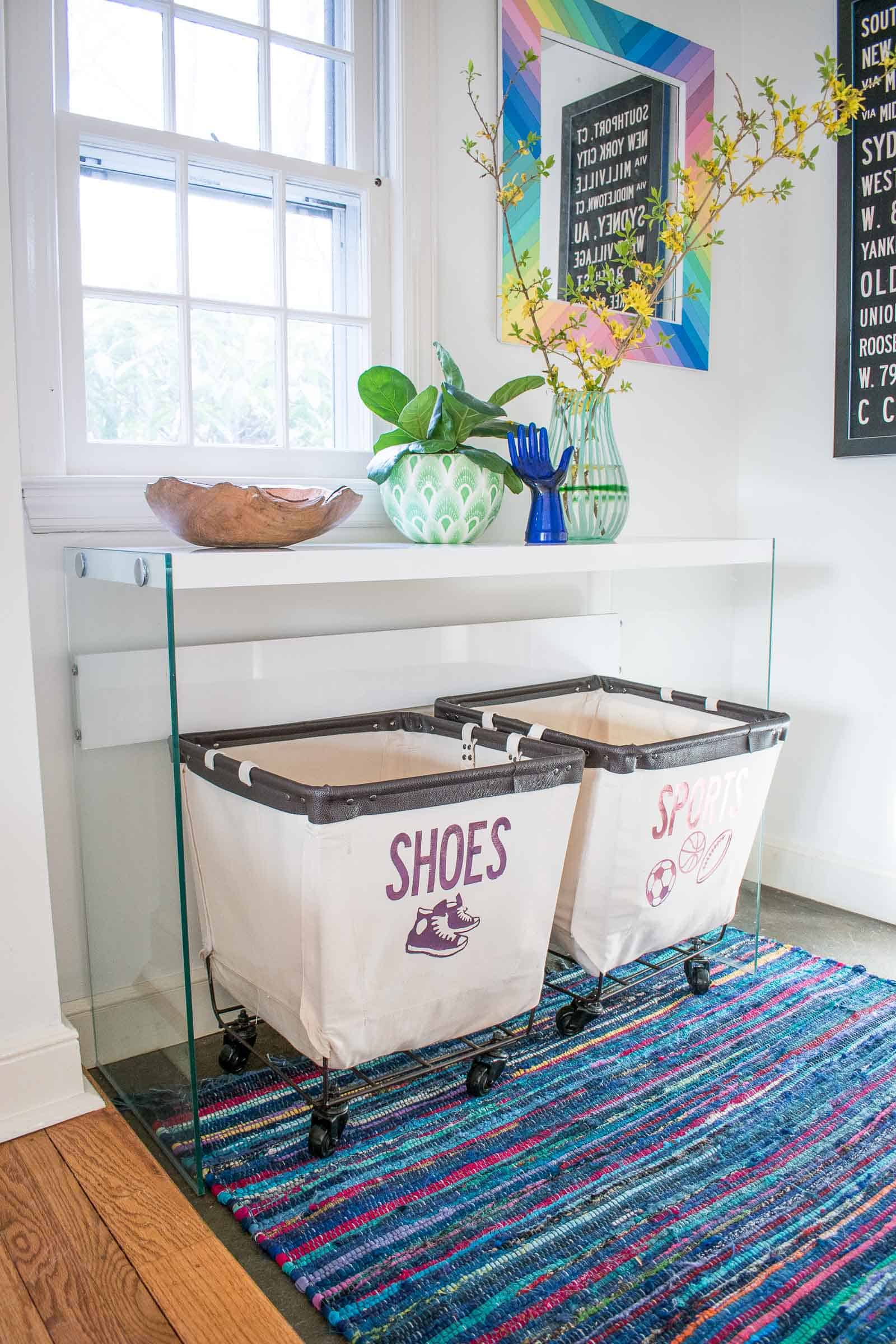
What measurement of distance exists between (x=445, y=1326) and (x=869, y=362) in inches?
82.7

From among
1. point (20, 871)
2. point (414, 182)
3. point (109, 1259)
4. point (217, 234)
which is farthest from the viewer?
point (414, 182)

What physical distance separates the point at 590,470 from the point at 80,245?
98 centimetres

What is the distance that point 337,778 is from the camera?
190cm

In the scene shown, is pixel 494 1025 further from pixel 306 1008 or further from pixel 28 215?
pixel 28 215

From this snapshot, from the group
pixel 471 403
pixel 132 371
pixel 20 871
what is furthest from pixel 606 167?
pixel 20 871

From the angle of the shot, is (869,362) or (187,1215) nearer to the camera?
(187,1215)

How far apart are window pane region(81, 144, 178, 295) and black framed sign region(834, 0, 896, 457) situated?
4.95 ft

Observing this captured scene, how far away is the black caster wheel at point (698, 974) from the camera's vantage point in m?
2.05

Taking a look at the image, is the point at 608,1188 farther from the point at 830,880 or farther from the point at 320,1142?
the point at 830,880

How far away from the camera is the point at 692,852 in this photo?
72.6 inches

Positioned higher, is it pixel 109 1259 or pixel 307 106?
pixel 307 106

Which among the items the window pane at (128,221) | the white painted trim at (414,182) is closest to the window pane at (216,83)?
the window pane at (128,221)

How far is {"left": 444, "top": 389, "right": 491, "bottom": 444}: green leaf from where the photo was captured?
5.92ft

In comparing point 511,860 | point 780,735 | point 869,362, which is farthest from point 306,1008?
point 869,362
